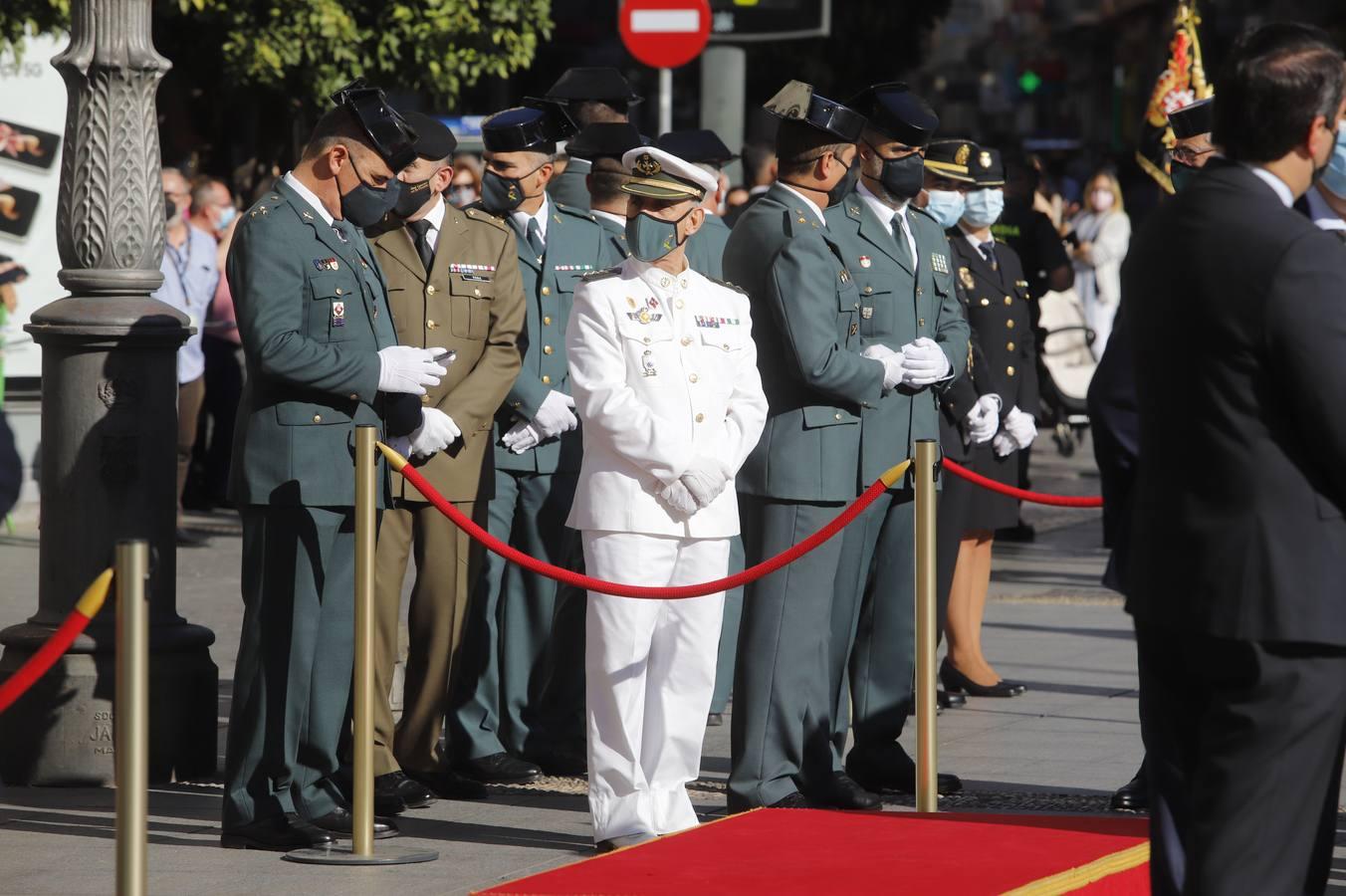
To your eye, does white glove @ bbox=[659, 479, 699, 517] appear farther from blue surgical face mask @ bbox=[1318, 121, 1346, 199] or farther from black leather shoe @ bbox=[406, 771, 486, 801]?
blue surgical face mask @ bbox=[1318, 121, 1346, 199]

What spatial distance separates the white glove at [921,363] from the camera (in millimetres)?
7152

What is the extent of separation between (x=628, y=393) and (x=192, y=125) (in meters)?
14.7

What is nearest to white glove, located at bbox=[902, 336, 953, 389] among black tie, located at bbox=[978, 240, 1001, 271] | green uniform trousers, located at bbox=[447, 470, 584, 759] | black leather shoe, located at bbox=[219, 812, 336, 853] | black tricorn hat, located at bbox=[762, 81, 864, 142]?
black tricorn hat, located at bbox=[762, 81, 864, 142]

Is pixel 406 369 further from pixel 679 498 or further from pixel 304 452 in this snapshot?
pixel 679 498

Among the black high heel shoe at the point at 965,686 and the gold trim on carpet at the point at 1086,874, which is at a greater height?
the gold trim on carpet at the point at 1086,874

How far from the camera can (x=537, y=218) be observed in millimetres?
7996

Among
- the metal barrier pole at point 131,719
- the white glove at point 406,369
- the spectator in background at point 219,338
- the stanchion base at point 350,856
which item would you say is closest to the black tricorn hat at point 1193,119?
the white glove at point 406,369

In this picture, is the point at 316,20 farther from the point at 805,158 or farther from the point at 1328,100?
the point at 1328,100

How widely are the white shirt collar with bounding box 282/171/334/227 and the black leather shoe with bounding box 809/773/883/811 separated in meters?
2.17

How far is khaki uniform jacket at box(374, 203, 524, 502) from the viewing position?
7.21 m

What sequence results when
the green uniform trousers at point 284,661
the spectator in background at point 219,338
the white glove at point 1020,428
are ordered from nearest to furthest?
1. the green uniform trousers at point 284,661
2. the white glove at point 1020,428
3. the spectator in background at point 219,338

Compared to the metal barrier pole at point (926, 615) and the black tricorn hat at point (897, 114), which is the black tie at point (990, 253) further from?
the metal barrier pole at point (926, 615)

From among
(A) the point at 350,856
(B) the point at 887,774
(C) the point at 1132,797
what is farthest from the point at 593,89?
(A) the point at 350,856

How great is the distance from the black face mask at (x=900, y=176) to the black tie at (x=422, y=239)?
54.2 inches
